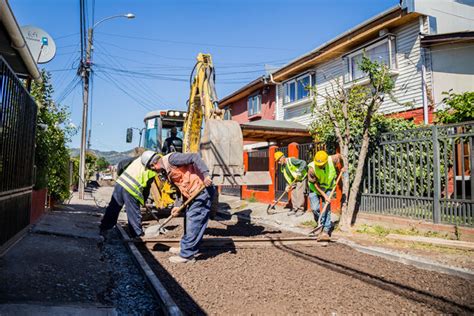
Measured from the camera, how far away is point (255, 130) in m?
13.6

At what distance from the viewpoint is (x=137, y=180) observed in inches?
230

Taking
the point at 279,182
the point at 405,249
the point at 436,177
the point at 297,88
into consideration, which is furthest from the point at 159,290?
the point at 297,88

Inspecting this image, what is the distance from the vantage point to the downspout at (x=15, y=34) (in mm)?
4383

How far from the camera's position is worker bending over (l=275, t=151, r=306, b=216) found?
9812 mm

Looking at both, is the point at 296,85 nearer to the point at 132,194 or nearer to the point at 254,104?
the point at 254,104

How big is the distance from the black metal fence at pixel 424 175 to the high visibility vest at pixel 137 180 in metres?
4.99

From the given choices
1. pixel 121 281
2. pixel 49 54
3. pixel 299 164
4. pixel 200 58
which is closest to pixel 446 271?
pixel 121 281

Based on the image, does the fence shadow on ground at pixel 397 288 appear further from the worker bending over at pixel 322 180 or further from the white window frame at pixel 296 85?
the white window frame at pixel 296 85

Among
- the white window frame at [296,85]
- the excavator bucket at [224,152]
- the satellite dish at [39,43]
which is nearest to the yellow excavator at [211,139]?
the excavator bucket at [224,152]

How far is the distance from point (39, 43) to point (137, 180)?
4.19 m

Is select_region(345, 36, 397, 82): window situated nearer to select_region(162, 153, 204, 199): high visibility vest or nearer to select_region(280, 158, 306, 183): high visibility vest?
select_region(280, 158, 306, 183): high visibility vest

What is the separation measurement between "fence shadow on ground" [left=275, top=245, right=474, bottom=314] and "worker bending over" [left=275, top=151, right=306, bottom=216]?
468cm

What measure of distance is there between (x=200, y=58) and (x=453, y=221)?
20.2 feet

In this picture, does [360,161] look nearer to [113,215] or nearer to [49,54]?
[113,215]
